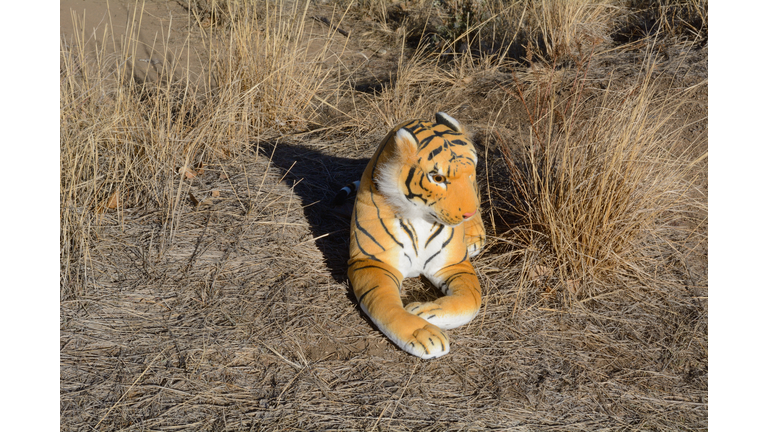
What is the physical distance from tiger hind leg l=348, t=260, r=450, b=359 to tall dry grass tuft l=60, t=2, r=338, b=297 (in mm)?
1183

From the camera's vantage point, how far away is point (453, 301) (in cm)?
257

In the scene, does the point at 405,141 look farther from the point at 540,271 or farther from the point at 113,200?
the point at 113,200

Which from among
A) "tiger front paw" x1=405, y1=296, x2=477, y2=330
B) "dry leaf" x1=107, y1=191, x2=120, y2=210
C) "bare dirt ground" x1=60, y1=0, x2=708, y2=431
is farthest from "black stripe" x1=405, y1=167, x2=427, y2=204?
"dry leaf" x1=107, y1=191, x2=120, y2=210

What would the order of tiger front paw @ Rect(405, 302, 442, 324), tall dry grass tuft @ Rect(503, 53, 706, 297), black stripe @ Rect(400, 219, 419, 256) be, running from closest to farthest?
tiger front paw @ Rect(405, 302, 442, 324), black stripe @ Rect(400, 219, 419, 256), tall dry grass tuft @ Rect(503, 53, 706, 297)

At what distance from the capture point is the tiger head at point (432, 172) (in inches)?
94.6

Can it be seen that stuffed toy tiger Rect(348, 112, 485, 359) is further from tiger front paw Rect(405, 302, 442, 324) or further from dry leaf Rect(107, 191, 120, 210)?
dry leaf Rect(107, 191, 120, 210)

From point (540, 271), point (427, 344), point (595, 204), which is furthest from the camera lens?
point (540, 271)

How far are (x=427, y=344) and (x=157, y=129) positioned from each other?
7.57 ft

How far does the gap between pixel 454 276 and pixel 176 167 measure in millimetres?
1982

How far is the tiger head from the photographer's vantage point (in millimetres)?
2402

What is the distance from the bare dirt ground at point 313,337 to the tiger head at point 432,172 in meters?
0.64

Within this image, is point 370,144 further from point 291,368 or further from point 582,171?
point 291,368

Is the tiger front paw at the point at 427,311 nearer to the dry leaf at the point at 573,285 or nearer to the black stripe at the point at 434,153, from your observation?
the black stripe at the point at 434,153

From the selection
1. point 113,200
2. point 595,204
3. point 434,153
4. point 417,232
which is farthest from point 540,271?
point 113,200
